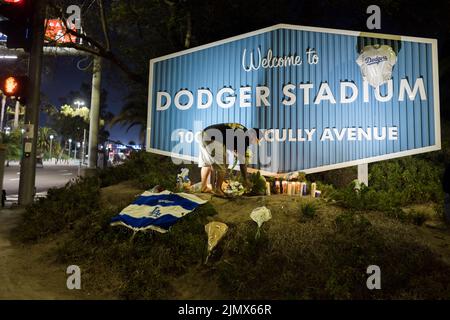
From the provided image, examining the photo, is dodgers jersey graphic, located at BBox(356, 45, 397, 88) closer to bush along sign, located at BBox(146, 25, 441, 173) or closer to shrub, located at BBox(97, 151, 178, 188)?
bush along sign, located at BBox(146, 25, 441, 173)

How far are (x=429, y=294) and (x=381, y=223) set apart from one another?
1726 mm

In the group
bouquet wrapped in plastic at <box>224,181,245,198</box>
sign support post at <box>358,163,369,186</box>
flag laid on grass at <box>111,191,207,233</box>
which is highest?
sign support post at <box>358,163,369,186</box>

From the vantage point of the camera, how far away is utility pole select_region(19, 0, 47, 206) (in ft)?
31.7

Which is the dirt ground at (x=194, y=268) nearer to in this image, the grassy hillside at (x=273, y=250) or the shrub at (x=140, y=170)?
the grassy hillside at (x=273, y=250)

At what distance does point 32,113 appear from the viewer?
32.2 feet

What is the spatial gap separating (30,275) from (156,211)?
6.56 feet

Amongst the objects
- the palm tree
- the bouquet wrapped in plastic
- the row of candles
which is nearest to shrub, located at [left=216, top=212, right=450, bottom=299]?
the bouquet wrapped in plastic

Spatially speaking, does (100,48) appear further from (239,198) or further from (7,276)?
(7,276)

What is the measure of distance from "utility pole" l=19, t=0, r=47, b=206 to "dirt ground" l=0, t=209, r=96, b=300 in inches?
97.3

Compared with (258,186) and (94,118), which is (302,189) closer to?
(258,186)

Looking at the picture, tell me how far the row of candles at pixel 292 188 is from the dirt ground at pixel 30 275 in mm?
4175

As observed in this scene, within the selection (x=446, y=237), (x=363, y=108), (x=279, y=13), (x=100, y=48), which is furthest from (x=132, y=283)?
(x=279, y=13)

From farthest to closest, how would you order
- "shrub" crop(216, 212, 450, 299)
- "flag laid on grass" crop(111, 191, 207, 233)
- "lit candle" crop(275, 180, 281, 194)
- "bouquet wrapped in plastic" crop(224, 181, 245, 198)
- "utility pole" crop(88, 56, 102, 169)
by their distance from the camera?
"utility pole" crop(88, 56, 102, 169) → "lit candle" crop(275, 180, 281, 194) → "bouquet wrapped in plastic" crop(224, 181, 245, 198) → "flag laid on grass" crop(111, 191, 207, 233) → "shrub" crop(216, 212, 450, 299)

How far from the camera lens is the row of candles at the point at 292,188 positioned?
25.8 ft
